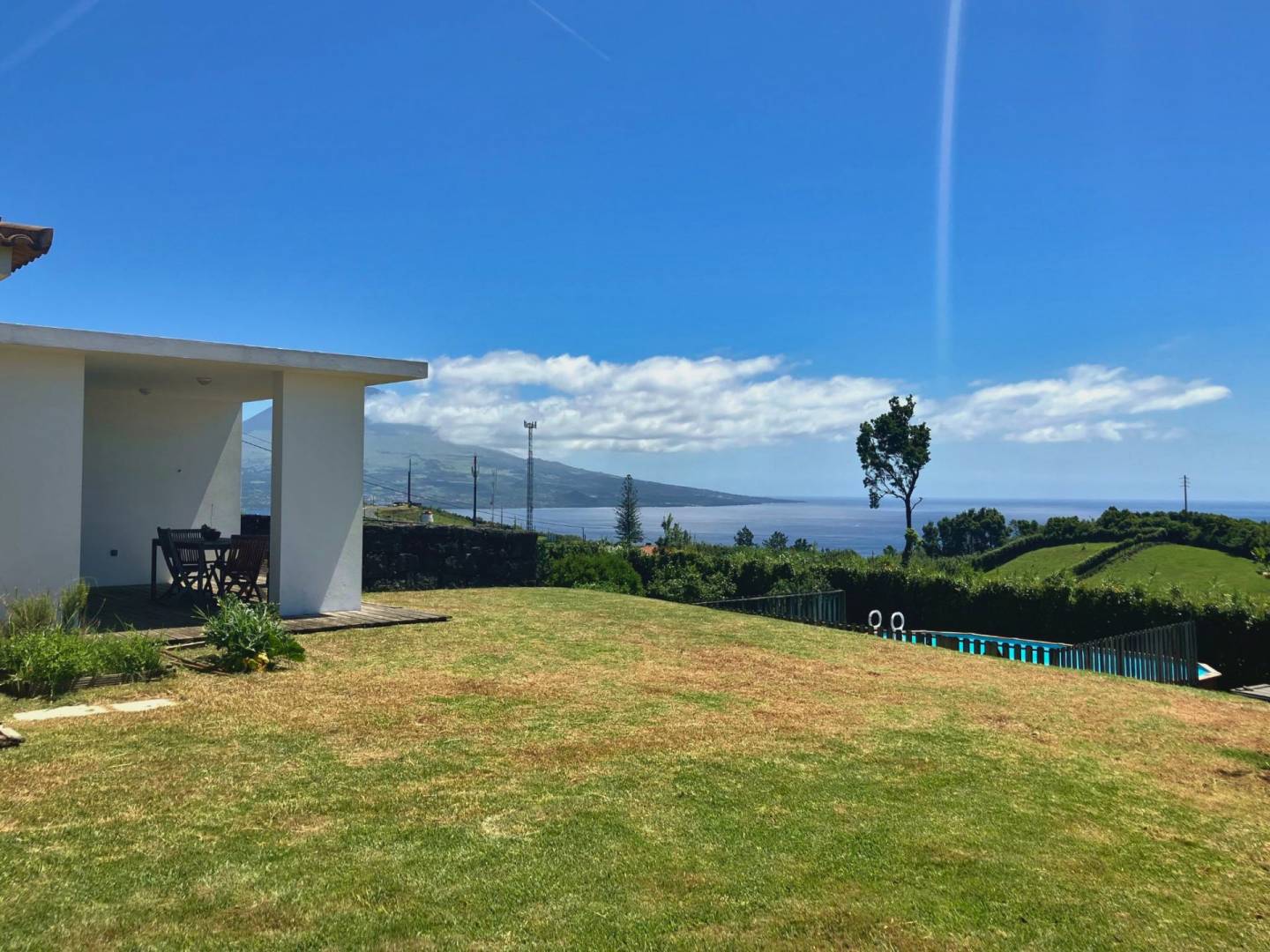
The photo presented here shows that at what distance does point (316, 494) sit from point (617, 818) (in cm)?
729

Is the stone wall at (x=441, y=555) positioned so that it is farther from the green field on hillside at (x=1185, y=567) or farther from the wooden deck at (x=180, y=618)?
the green field on hillside at (x=1185, y=567)

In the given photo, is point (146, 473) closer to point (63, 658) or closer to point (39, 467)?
point (39, 467)

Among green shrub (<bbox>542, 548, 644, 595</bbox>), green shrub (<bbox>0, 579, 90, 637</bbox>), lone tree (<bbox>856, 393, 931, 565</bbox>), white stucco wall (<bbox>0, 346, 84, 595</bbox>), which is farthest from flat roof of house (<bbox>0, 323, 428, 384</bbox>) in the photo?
lone tree (<bbox>856, 393, 931, 565</bbox>)

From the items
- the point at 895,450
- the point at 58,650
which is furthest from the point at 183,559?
the point at 895,450

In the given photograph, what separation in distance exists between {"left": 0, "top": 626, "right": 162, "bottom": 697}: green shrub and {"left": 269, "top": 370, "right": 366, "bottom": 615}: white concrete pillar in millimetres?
2748

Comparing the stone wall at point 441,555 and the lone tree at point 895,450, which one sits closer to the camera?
the stone wall at point 441,555

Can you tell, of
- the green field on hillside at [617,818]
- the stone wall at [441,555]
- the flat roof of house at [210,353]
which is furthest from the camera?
the stone wall at [441,555]

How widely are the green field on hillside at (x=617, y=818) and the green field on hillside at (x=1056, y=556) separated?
1775 inches

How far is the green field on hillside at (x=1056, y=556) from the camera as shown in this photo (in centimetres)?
4859

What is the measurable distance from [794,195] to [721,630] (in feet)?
49.2

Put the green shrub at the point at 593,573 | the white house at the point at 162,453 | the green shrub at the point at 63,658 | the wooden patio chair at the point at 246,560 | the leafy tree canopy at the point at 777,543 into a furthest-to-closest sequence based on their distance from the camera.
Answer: the leafy tree canopy at the point at 777,543 → the green shrub at the point at 593,573 → the wooden patio chair at the point at 246,560 → the white house at the point at 162,453 → the green shrub at the point at 63,658

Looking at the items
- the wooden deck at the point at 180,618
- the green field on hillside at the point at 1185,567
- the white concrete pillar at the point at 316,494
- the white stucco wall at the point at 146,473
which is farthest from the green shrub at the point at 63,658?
the green field on hillside at the point at 1185,567

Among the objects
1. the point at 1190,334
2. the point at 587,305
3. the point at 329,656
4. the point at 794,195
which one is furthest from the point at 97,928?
the point at 1190,334

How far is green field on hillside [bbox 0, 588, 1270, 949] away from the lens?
3199mm
